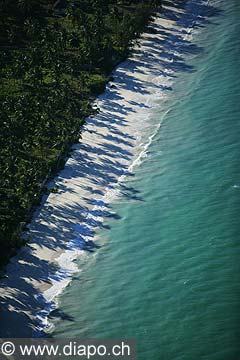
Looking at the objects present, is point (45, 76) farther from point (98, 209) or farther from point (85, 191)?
point (98, 209)

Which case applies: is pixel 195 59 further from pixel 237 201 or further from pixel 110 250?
pixel 110 250

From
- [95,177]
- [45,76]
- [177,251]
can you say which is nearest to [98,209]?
[95,177]

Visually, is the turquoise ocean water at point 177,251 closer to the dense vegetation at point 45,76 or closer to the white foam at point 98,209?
the white foam at point 98,209

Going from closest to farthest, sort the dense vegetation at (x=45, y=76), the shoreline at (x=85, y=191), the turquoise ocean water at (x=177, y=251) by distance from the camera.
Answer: the turquoise ocean water at (x=177, y=251), the shoreline at (x=85, y=191), the dense vegetation at (x=45, y=76)

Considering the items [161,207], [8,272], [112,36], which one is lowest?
[8,272]

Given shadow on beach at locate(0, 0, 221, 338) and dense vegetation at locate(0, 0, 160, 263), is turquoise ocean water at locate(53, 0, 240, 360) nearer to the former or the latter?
shadow on beach at locate(0, 0, 221, 338)

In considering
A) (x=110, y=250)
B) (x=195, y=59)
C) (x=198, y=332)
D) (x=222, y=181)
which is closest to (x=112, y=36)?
(x=195, y=59)

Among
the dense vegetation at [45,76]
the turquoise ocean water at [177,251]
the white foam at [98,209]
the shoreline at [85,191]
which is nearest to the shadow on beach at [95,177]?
the shoreline at [85,191]
